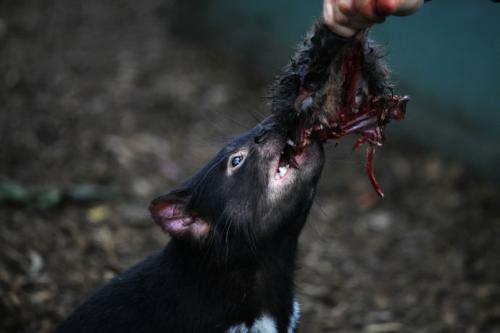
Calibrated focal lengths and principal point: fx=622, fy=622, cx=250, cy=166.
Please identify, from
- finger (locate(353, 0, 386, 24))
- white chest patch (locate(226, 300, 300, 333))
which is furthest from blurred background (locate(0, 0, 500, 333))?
finger (locate(353, 0, 386, 24))

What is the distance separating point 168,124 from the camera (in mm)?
5512

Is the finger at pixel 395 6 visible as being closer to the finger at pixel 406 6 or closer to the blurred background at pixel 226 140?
the finger at pixel 406 6

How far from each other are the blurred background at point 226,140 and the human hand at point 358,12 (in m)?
1.09

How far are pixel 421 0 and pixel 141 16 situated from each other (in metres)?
5.68

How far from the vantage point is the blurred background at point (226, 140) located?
3.80 m

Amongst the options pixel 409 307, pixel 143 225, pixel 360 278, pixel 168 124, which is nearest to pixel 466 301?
pixel 409 307

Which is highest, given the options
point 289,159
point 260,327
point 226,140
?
point 226,140

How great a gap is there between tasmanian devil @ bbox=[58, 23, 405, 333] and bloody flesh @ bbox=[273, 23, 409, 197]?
0.10 m

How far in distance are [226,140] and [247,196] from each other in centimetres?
54

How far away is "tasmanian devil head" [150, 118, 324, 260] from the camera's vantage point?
2512 millimetres

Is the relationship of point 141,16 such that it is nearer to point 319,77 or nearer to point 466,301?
point 466,301

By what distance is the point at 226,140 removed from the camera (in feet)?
10.0

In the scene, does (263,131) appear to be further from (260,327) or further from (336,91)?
(260,327)

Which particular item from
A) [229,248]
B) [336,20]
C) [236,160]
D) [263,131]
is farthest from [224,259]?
[336,20]
